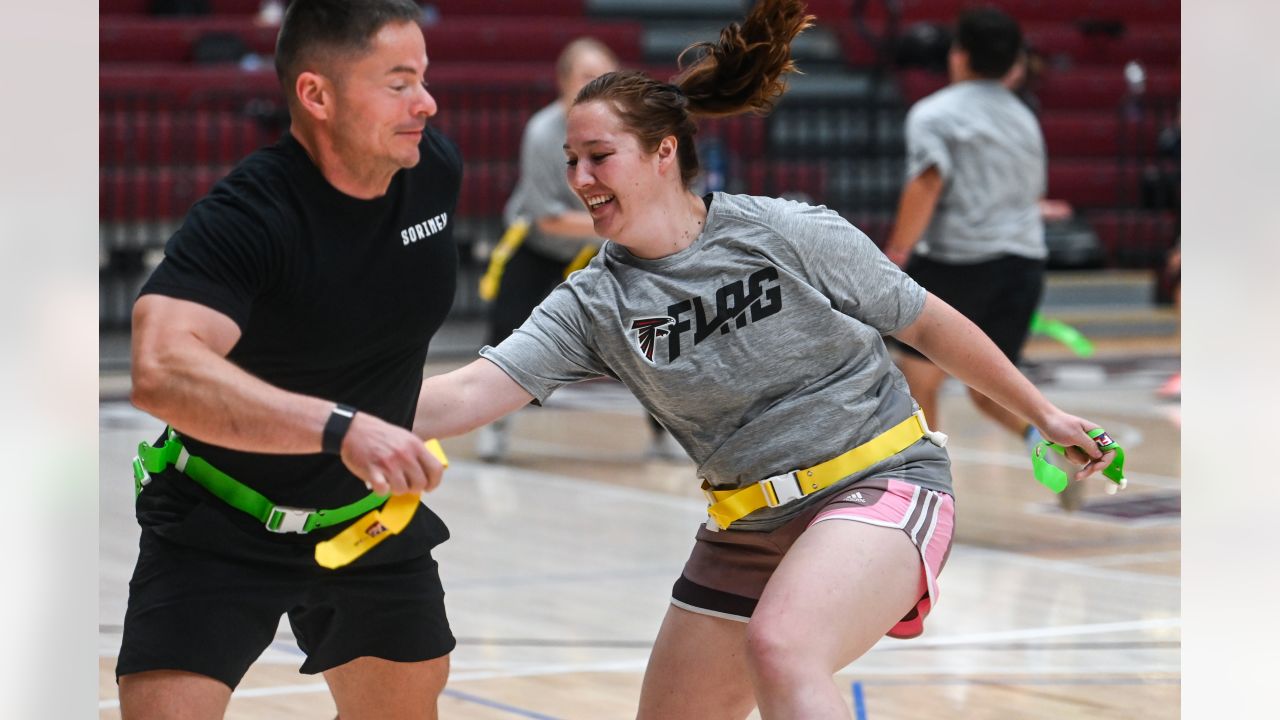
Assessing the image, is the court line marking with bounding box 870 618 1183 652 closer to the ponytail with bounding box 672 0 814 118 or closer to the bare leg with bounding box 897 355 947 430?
the bare leg with bounding box 897 355 947 430

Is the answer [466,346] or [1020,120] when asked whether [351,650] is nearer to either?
[1020,120]

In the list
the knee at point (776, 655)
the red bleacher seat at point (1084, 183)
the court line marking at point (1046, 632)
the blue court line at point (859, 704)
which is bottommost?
the court line marking at point (1046, 632)

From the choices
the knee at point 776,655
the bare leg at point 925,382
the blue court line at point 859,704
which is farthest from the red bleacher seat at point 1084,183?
the knee at point 776,655

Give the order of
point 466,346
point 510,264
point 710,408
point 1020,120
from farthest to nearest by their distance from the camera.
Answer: point 466,346, point 510,264, point 1020,120, point 710,408

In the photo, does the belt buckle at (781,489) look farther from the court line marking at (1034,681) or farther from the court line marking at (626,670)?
the court line marking at (626,670)

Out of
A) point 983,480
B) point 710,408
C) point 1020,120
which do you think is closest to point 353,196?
point 710,408

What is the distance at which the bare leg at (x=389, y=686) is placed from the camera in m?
3.38

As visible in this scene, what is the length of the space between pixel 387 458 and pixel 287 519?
648 millimetres

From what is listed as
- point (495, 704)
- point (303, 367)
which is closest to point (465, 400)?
point (303, 367)

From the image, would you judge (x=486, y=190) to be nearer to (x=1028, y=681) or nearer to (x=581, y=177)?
(x=1028, y=681)

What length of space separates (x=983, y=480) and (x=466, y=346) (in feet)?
18.2

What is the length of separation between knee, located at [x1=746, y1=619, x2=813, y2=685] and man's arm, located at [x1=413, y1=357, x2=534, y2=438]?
2.07 feet

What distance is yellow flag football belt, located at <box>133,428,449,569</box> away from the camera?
9.82 feet
